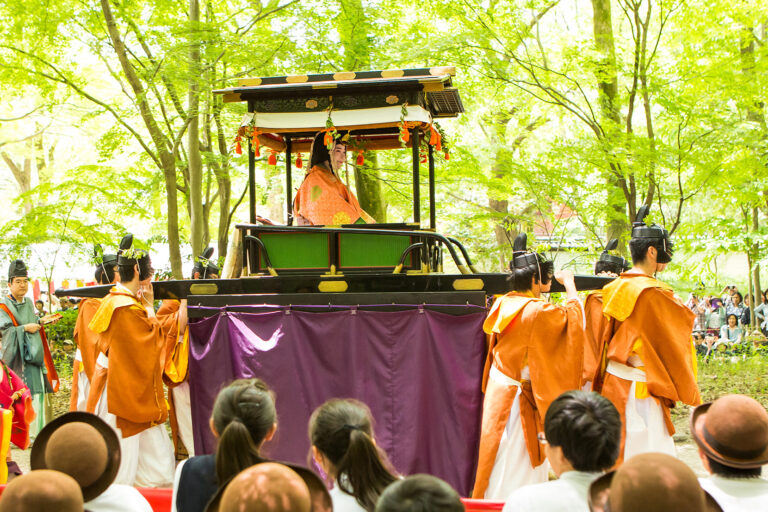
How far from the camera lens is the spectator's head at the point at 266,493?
69.4 inches

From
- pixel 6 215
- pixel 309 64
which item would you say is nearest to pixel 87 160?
pixel 6 215

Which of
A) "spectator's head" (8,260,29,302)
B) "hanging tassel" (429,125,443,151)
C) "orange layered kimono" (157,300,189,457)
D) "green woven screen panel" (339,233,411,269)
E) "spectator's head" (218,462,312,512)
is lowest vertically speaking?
"orange layered kimono" (157,300,189,457)

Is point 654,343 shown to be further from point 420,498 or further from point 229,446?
point 420,498

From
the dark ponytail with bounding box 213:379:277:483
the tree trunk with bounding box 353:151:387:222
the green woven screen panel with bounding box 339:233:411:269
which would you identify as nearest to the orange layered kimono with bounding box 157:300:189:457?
the green woven screen panel with bounding box 339:233:411:269

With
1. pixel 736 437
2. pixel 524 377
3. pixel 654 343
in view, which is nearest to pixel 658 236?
pixel 654 343

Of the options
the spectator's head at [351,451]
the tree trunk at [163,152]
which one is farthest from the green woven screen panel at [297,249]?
the tree trunk at [163,152]

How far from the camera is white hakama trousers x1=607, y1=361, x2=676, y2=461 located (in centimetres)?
505

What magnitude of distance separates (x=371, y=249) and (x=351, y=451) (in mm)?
4140

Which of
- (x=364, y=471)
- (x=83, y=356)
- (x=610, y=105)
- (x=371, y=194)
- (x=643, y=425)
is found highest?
(x=610, y=105)

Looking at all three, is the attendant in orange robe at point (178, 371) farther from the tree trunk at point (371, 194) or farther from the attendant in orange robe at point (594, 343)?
the tree trunk at point (371, 194)

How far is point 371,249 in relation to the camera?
6660mm

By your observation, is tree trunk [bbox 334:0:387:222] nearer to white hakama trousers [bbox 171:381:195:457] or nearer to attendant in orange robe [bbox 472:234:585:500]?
white hakama trousers [bbox 171:381:195:457]

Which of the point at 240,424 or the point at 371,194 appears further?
the point at 371,194

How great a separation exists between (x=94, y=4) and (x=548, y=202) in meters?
7.98
